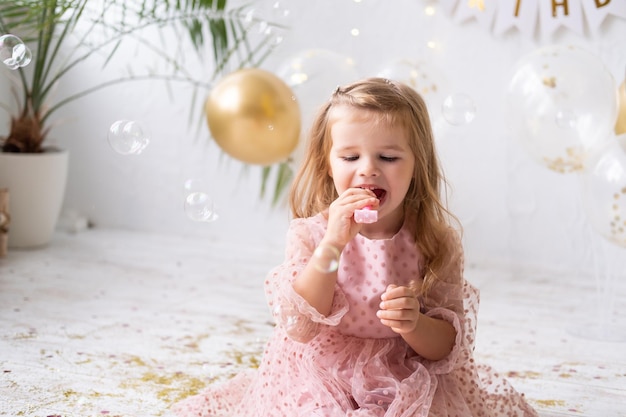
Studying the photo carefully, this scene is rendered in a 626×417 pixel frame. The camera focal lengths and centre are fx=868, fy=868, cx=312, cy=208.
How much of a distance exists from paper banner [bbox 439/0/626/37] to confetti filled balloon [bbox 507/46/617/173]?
23.3 inches

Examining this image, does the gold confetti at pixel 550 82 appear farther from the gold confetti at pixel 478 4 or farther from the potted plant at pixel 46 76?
the potted plant at pixel 46 76

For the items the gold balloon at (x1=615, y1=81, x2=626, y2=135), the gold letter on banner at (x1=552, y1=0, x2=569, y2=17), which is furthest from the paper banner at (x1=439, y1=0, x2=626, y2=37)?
the gold balloon at (x1=615, y1=81, x2=626, y2=135)

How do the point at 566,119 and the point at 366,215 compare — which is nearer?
the point at 366,215

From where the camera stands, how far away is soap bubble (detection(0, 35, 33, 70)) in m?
1.89

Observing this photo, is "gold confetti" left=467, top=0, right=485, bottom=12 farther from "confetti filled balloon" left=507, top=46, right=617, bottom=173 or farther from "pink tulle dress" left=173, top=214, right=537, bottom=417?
"pink tulle dress" left=173, top=214, right=537, bottom=417

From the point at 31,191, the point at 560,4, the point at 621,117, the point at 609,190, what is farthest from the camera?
the point at 31,191

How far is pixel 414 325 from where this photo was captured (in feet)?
4.19

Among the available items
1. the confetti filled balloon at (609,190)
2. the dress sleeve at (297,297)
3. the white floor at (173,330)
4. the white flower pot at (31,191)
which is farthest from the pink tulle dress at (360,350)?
the white flower pot at (31,191)

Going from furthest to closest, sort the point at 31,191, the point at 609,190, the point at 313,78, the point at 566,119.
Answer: the point at 31,191, the point at 313,78, the point at 566,119, the point at 609,190

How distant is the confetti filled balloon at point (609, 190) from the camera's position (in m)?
2.05

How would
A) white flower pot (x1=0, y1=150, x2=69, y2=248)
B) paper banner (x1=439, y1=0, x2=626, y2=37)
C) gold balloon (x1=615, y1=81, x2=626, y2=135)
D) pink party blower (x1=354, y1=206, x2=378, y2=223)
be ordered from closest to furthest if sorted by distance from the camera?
1. pink party blower (x1=354, y1=206, x2=378, y2=223)
2. gold balloon (x1=615, y1=81, x2=626, y2=135)
3. paper banner (x1=439, y1=0, x2=626, y2=37)
4. white flower pot (x1=0, y1=150, x2=69, y2=248)

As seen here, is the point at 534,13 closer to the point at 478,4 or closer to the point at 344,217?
the point at 478,4

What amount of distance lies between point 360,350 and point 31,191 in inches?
78.8

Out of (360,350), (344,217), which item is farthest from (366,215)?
(360,350)
